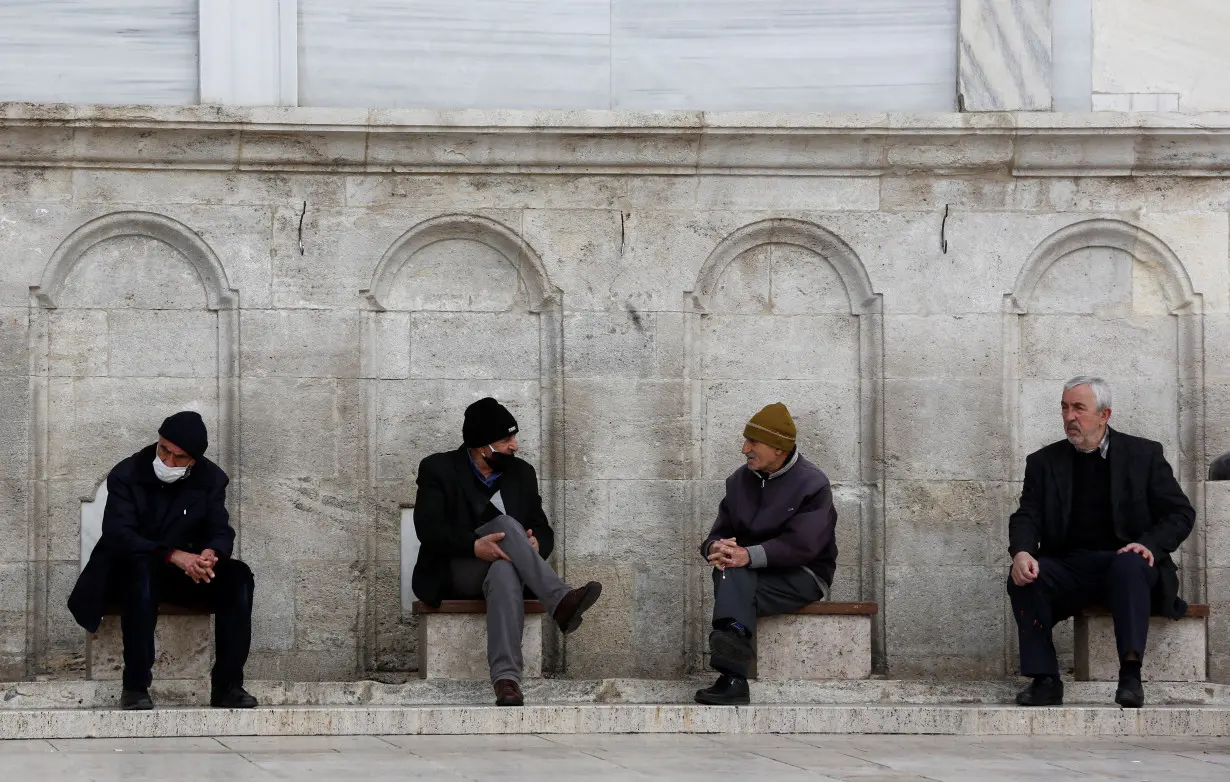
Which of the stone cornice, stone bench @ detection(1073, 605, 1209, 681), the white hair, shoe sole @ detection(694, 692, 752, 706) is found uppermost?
the stone cornice

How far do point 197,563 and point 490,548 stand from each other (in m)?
1.34

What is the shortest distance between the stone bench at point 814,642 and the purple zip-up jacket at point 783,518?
19 cm

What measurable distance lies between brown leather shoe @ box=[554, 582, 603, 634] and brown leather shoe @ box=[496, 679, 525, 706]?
20.0 inches

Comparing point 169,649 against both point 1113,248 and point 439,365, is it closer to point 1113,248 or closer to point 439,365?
point 439,365

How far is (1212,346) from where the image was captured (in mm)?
10484

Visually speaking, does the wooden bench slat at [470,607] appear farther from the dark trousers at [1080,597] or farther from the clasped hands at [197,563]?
the dark trousers at [1080,597]

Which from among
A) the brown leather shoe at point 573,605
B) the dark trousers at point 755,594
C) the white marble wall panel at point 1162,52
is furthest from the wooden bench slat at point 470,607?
the white marble wall panel at point 1162,52

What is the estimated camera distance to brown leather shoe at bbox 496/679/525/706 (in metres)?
8.59

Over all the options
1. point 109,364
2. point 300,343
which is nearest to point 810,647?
point 300,343

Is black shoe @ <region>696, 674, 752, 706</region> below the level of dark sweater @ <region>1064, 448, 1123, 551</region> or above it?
below

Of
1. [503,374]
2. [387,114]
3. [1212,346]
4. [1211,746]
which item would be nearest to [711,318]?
[503,374]

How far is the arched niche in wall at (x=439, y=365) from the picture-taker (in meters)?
10.2

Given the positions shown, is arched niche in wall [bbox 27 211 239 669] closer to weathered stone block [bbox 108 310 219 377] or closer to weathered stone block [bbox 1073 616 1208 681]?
weathered stone block [bbox 108 310 219 377]

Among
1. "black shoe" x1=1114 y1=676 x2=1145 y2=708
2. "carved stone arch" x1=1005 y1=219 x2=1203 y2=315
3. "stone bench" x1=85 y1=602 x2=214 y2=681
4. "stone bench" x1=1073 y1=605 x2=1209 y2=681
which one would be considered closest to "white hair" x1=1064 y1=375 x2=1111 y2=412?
"stone bench" x1=1073 y1=605 x2=1209 y2=681
